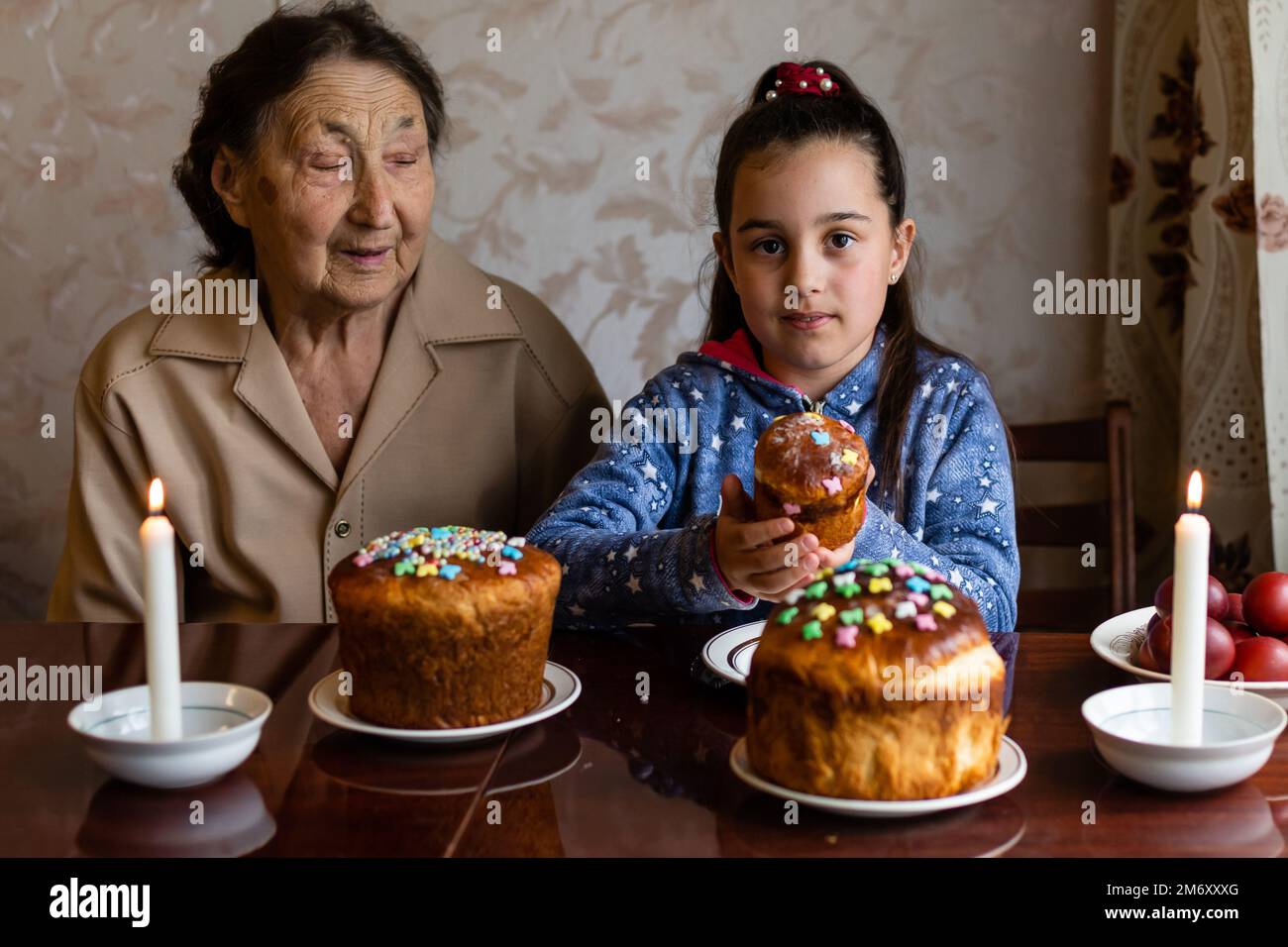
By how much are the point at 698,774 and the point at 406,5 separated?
6.96ft

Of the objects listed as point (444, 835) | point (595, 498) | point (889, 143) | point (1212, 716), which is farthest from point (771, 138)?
point (444, 835)

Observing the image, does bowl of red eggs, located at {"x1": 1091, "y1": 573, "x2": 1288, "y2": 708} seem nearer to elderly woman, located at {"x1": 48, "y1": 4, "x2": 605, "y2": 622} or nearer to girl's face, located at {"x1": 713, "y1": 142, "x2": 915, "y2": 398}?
girl's face, located at {"x1": 713, "y1": 142, "x2": 915, "y2": 398}

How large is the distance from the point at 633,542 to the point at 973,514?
53 centimetres

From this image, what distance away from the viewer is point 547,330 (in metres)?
2.43

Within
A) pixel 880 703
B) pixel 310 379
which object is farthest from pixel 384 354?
pixel 880 703

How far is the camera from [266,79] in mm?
2221

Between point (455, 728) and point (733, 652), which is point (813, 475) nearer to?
point (733, 652)

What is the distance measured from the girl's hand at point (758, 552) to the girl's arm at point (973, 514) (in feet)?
0.79

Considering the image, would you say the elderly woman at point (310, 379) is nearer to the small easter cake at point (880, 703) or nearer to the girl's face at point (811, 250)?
the girl's face at point (811, 250)

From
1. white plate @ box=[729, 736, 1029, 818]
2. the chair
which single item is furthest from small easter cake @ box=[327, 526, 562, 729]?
the chair

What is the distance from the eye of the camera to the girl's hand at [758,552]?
1.50 m

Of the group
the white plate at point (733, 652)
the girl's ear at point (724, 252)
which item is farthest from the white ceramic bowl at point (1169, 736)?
the girl's ear at point (724, 252)

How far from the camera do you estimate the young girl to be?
1.80 m

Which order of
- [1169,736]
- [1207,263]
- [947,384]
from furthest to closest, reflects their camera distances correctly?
[1207,263] < [947,384] < [1169,736]
